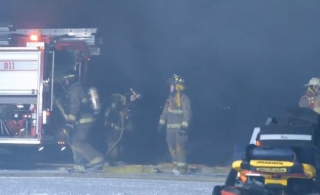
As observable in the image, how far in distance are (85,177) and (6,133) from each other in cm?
204

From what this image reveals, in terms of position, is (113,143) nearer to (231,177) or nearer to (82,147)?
(82,147)

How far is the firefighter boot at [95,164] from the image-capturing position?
11750 millimetres

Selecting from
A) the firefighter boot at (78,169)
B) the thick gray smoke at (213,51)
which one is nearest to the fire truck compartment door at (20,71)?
the firefighter boot at (78,169)

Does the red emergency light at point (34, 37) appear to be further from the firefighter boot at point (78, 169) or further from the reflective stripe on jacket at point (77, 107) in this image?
the firefighter boot at point (78, 169)

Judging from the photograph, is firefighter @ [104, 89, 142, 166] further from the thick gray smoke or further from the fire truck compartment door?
the thick gray smoke

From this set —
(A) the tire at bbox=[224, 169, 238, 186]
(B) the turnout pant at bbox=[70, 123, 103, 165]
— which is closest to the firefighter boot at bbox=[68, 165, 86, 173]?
(B) the turnout pant at bbox=[70, 123, 103, 165]

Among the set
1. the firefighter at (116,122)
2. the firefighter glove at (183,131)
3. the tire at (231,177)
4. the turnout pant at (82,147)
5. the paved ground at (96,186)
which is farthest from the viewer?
the firefighter at (116,122)

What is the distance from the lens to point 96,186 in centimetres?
887

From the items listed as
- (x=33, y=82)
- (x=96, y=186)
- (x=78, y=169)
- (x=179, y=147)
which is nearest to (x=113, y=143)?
(x=78, y=169)

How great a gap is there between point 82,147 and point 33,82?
4.28 feet

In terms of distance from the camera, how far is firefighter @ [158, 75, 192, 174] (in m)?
11.5

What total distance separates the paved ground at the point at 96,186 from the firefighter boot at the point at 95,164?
1.64m

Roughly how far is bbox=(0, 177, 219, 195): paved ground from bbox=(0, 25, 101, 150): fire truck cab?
5.91ft

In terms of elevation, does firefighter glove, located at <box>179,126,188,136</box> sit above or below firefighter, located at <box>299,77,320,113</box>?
below
